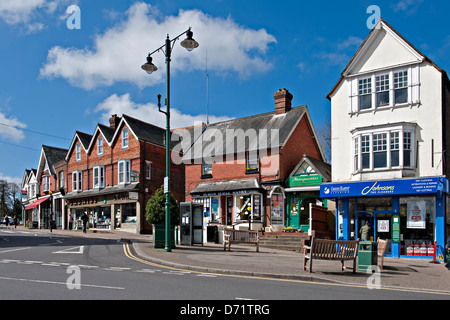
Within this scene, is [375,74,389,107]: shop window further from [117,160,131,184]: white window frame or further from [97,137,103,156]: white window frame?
[97,137,103,156]: white window frame

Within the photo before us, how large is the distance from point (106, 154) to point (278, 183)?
19269 millimetres

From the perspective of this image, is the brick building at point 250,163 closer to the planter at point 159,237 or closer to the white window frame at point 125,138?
the white window frame at point 125,138

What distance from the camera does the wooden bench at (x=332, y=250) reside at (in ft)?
41.5

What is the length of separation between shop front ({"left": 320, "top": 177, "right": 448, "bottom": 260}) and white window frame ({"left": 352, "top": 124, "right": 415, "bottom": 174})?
873 mm

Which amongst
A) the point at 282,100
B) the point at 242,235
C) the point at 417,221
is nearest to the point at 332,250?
the point at 417,221

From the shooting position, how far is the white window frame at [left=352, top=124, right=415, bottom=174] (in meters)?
→ 21.2

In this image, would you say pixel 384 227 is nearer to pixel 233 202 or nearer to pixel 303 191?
pixel 303 191

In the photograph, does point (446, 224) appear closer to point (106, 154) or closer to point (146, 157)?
point (146, 157)

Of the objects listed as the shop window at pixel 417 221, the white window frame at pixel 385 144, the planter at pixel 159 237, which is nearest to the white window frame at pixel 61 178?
the planter at pixel 159 237

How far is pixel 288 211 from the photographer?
1103 inches

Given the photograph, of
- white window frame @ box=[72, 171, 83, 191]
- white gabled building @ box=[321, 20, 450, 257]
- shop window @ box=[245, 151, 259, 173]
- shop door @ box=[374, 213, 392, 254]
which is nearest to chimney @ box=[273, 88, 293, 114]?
shop window @ box=[245, 151, 259, 173]

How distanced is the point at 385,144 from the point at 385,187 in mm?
2178

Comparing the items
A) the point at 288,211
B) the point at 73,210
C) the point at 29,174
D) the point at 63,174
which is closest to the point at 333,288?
the point at 288,211

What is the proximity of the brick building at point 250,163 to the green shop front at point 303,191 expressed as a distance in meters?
0.54
